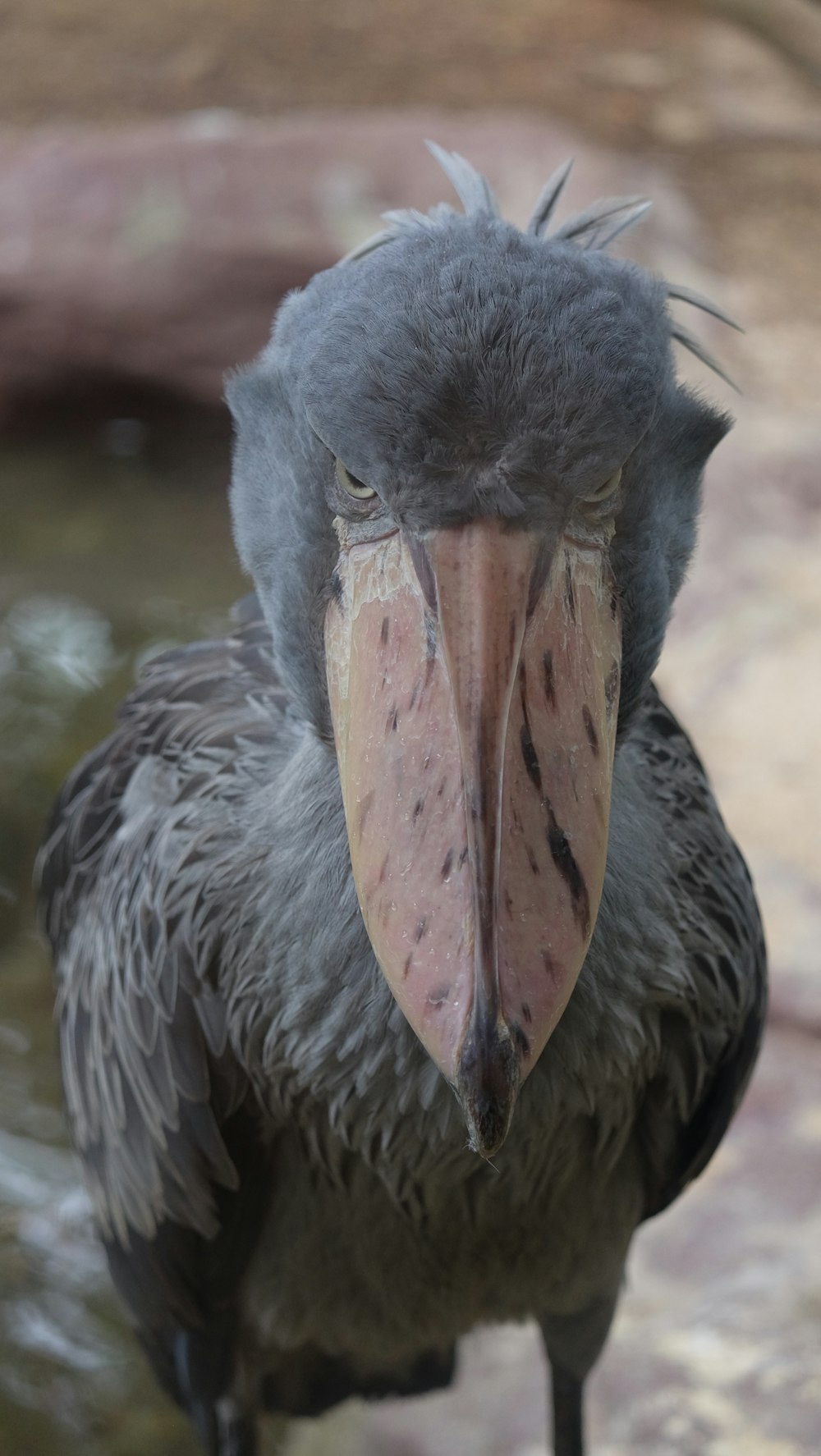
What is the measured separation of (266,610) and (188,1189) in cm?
91

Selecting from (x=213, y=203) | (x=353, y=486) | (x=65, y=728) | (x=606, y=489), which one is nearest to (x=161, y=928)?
(x=353, y=486)

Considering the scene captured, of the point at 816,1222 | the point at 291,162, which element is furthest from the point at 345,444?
the point at 291,162

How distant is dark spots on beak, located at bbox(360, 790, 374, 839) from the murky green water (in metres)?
2.40

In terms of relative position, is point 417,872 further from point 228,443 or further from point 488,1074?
point 228,443

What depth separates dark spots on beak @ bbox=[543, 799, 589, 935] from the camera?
1350 millimetres

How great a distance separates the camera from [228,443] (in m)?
6.69

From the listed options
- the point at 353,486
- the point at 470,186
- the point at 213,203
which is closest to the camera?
the point at 353,486

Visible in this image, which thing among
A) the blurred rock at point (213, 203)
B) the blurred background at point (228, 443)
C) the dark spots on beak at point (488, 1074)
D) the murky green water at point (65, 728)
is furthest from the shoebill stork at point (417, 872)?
the blurred rock at point (213, 203)

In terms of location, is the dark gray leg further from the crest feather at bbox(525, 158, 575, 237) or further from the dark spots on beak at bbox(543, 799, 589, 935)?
the crest feather at bbox(525, 158, 575, 237)

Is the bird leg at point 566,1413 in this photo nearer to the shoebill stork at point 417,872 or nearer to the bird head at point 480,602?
the shoebill stork at point 417,872

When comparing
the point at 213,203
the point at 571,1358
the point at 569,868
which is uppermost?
the point at 213,203

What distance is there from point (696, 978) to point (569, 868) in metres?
0.81

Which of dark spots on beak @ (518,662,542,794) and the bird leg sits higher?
dark spots on beak @ (518,662,542,794)

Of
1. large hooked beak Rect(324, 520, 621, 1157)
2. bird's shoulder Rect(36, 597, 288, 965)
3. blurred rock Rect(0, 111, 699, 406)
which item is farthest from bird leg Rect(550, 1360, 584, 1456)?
blurred rock Rect(0, 111, 699, 406)
